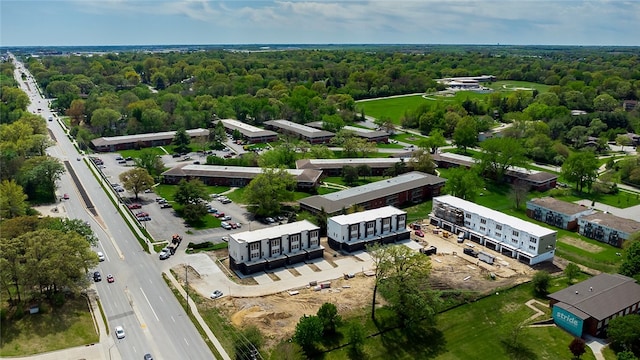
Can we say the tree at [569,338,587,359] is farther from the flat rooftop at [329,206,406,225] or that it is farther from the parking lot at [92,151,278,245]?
the parking lot at [92,151,278,245]

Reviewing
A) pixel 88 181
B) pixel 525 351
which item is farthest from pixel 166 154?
pixel 525 351

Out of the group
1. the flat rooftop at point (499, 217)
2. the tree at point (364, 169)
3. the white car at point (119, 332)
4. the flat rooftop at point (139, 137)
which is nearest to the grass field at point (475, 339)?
the flat rooftop at point (499, 217)

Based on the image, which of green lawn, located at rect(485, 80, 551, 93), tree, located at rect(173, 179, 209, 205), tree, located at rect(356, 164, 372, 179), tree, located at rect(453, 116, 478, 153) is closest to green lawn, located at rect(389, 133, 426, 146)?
tree, located at rect(453, 116, 478, 153)

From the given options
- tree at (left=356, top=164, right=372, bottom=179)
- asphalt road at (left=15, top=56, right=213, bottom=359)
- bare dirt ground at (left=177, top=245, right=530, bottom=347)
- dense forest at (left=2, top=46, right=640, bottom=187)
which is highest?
dense forest at (left=2, top=46, right=640, bottom=187)

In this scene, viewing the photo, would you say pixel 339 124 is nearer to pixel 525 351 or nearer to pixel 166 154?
pixel 166 154

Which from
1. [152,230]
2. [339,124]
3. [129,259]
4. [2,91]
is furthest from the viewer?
[2,91]

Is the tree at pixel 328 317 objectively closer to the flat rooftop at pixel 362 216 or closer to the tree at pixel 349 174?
the flat rooftop at pixel 362 216

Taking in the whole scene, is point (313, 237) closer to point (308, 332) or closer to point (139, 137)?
point (308, 332)
